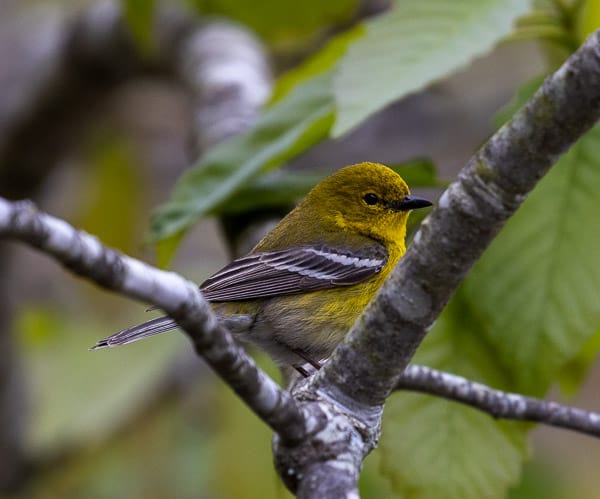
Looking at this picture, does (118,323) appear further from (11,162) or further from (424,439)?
(424,439)

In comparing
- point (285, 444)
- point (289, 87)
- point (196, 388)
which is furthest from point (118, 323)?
point (285, 444)

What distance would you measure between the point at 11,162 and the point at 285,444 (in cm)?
461

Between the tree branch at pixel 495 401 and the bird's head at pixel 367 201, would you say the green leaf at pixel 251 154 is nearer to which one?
the bird's head at pixel 367 201

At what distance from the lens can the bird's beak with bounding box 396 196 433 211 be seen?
3.66 m

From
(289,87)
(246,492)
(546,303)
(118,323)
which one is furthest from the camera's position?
(118,323)

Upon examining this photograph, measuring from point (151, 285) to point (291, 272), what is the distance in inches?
81.4

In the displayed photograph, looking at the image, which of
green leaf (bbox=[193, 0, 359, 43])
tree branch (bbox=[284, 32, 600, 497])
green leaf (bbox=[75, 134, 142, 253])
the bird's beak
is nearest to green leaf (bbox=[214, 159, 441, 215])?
the bird's beak

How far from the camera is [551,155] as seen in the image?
1866mm

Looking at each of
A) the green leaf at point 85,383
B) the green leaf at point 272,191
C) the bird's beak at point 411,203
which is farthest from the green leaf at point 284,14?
the green leaf at point 85,383

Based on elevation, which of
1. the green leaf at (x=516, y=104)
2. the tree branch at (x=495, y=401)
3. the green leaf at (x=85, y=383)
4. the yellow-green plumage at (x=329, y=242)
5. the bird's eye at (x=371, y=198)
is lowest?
the green leaf at (x=85, y=383)

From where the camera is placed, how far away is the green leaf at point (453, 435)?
108 inches

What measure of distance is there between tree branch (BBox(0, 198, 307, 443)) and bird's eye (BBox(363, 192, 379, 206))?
1.91 m

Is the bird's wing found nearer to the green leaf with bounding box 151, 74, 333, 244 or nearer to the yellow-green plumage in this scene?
the yellow-green plumage

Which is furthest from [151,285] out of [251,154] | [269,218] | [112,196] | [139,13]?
[112,196]
